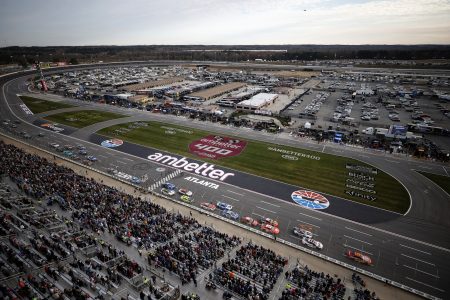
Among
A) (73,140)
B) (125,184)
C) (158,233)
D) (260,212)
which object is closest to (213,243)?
(158,233)

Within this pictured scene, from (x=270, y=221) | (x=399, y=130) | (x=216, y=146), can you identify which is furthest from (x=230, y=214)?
(x=399, y=130)

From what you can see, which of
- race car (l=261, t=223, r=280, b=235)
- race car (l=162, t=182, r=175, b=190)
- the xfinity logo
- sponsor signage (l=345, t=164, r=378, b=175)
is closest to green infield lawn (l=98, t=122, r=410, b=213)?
sponsor signage (l=345, t=164, r=378, b=175)

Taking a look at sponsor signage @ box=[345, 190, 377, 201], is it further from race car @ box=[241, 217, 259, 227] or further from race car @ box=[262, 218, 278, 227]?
race car @ box=[241, 217, 259, 227]

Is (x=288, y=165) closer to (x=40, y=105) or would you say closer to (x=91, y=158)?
(x=91, y=158)

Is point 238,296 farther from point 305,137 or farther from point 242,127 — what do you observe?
point 242,127

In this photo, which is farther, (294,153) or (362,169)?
(294,153)

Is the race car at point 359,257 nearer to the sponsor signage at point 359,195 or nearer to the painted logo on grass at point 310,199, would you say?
the painted logo on grass at point 310,199

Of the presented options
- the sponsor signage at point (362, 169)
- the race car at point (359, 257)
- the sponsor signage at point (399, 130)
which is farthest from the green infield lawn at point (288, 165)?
the sponsor signage at point (399, 130)

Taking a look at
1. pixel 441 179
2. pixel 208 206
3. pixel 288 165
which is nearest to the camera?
pixel 208 206
